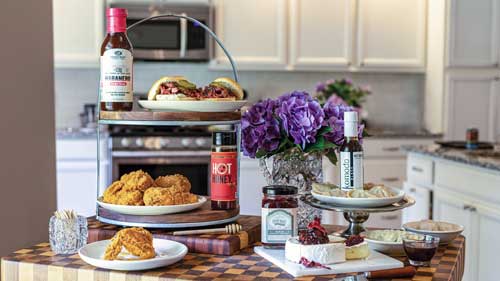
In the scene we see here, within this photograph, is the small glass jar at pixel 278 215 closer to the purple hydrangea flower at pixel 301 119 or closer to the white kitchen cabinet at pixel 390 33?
the purple hydrangea flower at pixel 301 119

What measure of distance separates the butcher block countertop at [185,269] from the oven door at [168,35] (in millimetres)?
3127

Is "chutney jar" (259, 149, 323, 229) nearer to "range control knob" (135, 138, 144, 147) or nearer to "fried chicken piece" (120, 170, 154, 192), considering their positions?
"fried chicken piece" (120, 170, 154, 192)

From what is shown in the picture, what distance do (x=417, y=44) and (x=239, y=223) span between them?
361 cm

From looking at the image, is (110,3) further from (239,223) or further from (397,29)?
(239,223)

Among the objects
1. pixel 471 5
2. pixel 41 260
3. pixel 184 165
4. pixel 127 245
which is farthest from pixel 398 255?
pixel 471 5

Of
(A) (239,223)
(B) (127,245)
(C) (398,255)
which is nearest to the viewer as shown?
(B) (127,245)

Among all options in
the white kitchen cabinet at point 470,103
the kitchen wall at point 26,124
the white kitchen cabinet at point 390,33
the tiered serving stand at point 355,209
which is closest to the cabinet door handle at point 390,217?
the white kitchen cabinet at point 470,103

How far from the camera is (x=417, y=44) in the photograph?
513 centimetres

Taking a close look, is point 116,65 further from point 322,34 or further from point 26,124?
point 322,34

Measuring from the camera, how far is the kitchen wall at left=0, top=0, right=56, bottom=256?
228 cm

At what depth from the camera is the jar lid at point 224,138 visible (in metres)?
1.81

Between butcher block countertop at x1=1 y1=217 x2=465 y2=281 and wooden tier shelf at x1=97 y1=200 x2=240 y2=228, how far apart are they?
0.33 feet

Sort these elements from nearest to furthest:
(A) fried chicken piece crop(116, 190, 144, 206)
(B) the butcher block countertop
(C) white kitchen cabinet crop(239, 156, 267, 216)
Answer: (B) the butcher block countertop → (A) fried chicken piece crop(116, 190, 144, 206) → (C) white kitchen cabinet crop(239, 156, 267, 216)

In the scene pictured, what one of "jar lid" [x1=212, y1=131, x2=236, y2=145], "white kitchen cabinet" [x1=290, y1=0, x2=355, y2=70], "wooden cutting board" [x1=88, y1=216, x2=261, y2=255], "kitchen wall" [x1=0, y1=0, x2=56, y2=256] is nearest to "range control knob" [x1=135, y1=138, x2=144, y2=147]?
"white kitchen cabinet" [x1=290, y1=0, x2=355, y2=70]
